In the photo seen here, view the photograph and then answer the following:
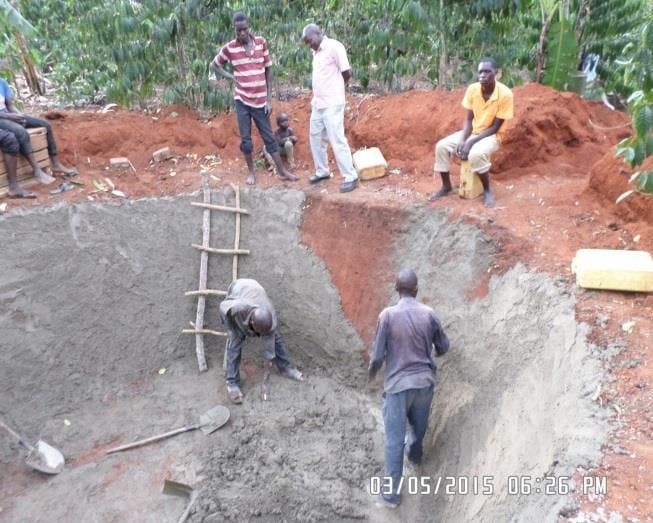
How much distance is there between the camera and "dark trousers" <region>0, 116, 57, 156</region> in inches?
248

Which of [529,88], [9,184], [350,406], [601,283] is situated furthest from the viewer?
[529,88]

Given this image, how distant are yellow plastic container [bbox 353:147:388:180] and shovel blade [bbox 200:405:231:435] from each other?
10.9 feet

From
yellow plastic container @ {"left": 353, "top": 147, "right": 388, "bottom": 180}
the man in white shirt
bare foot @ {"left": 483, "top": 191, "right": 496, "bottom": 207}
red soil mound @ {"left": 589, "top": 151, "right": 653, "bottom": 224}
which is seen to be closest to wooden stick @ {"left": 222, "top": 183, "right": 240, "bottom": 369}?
the man in white shirt

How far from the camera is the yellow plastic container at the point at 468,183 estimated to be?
5918mm

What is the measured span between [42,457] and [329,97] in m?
4.88

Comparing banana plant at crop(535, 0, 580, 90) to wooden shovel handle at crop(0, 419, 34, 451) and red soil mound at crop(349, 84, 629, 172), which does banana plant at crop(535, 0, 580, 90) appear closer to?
red soil mound at crop(349, 84, 629, 172)

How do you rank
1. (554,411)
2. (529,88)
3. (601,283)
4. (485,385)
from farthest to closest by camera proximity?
(529,88), (485,385), (601,283), (554,411)

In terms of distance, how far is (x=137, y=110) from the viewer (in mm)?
8609

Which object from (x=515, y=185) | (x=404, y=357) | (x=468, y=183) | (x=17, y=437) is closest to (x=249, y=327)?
(x=404, y=357)

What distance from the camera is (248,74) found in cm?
649

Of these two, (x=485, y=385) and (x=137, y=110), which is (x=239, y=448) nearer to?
(x=485, y=385)

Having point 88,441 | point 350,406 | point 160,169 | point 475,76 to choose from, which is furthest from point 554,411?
point 475,76

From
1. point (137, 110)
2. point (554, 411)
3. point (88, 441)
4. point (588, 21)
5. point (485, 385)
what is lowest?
point (88, 441)

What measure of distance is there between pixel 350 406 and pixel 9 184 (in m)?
4.77
